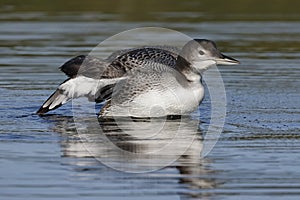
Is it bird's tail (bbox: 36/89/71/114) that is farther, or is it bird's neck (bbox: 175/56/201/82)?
bird's tail (bbox: 36/89/71/114)

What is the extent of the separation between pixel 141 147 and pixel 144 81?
146 centimetres

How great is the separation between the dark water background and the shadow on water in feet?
0.10

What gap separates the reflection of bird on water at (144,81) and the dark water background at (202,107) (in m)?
0.31

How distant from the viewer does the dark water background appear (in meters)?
7.04

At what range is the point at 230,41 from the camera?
15.7 metres

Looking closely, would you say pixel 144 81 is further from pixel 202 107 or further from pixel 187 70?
pixel 202 107

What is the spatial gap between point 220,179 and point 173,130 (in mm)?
2156

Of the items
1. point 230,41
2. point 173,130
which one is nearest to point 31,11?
point 230,41

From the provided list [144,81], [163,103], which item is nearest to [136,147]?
[163,103]

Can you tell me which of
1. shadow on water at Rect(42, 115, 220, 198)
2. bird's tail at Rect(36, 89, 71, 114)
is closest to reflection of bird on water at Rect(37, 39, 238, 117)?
bird's tail at Rect(36, 89, 71, 114)

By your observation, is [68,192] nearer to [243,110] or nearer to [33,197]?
[33,197]

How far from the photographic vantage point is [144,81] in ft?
32.2

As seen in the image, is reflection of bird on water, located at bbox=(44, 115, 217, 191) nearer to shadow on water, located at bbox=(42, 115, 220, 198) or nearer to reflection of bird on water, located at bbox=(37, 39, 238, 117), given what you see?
shadow on water, located at bbox=(42, 115, 220, 198)

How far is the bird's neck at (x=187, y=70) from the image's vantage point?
9977 millimetres
